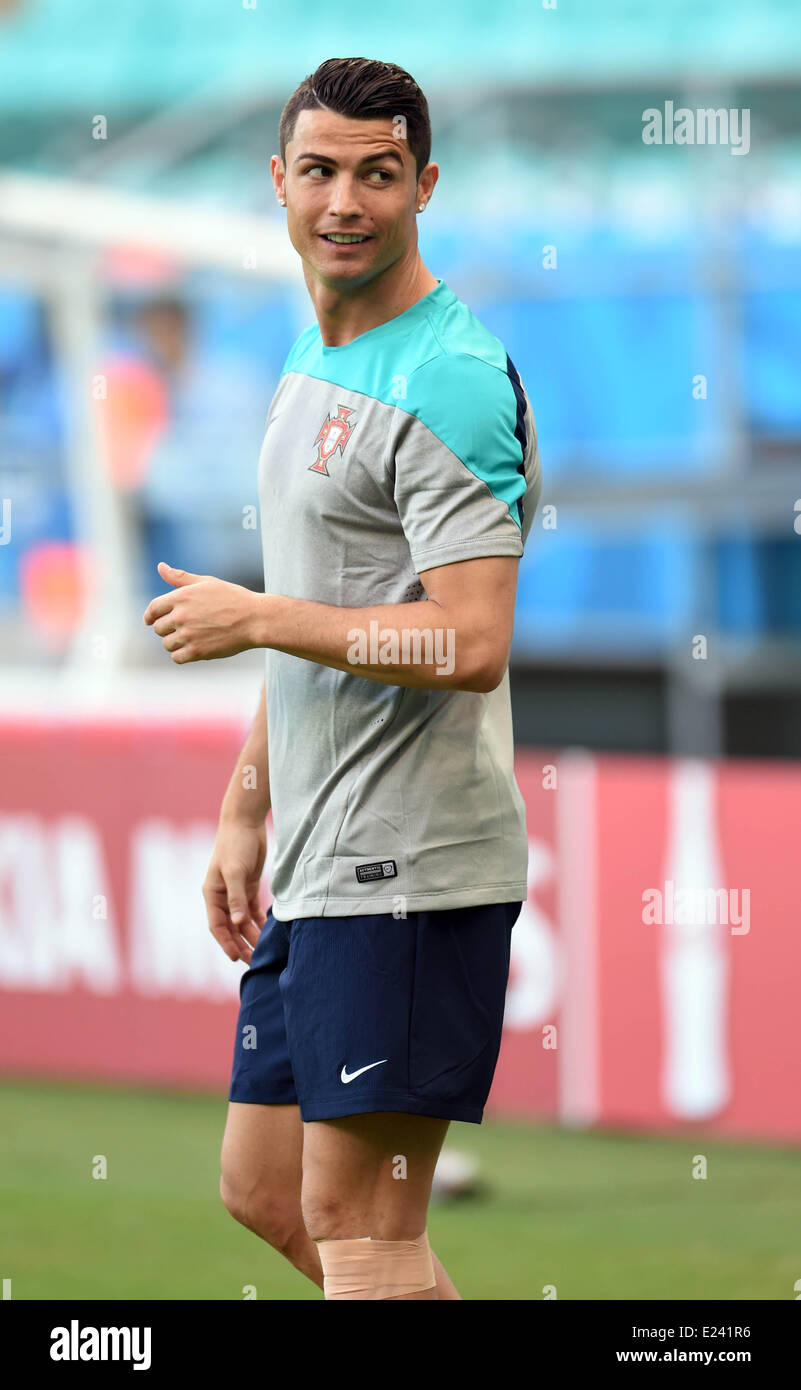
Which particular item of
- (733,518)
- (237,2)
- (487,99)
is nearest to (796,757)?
(733,518)

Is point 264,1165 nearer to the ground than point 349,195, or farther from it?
nearer to the ground

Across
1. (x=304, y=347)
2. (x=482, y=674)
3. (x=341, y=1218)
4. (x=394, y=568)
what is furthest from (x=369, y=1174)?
(x=304, y=347)

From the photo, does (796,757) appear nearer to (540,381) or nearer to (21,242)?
(540,381)

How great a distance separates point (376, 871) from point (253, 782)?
0.44m

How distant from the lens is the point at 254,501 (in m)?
10.9

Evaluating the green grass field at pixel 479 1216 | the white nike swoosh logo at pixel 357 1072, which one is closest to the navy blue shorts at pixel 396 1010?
the white nike swoosh logo at pixel 357 1072

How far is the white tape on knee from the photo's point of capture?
2.29m

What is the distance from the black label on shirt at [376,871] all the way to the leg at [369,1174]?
0.30 m

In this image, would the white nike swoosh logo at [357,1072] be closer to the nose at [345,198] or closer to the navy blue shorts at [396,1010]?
the navy blue shorts at [396,1010]

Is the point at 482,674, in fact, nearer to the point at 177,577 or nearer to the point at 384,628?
the point at 384,628

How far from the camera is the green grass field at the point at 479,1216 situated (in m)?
3.93

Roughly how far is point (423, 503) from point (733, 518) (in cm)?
891

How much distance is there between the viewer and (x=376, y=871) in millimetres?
2291
